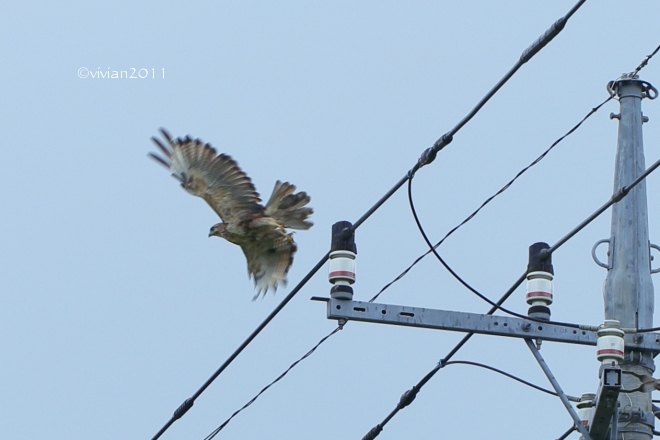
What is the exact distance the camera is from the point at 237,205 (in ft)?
→ 40.2

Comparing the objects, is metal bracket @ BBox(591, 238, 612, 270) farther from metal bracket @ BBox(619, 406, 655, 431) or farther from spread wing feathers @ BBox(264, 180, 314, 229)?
spread wing feathers @ BBox(264, 180, 314, 229)

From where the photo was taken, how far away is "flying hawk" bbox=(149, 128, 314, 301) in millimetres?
12023

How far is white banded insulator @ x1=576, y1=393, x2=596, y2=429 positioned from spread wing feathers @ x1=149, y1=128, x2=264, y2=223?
512 centimetres

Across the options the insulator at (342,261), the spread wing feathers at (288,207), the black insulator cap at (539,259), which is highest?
the spread wing feathers at (288,207)

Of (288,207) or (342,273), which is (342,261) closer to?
(342,273)

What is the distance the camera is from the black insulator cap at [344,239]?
760 centimetres

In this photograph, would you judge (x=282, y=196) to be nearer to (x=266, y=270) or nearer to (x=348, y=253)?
(x=266, y=270)

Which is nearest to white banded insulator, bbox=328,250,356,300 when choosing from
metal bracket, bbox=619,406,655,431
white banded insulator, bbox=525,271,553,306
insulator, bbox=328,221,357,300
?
insulator, bbox=328,221,357,300

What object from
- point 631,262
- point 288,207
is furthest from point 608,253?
point 288,207

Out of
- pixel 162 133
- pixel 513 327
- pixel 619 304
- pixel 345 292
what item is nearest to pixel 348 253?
pixel 345 292

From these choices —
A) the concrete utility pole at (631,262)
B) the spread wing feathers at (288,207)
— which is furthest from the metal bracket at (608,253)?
the spread wing feathers at (288,207)

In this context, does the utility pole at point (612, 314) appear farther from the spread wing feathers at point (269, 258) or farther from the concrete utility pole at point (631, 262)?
the spread wing feathers at point (269, 258)

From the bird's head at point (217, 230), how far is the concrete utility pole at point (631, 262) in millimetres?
5146

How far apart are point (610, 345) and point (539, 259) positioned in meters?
0.97
